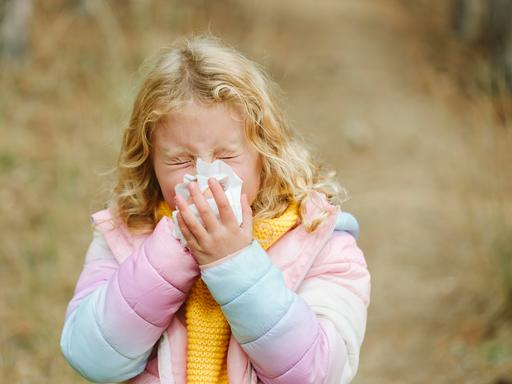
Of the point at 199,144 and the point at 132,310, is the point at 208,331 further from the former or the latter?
the point at 199,144

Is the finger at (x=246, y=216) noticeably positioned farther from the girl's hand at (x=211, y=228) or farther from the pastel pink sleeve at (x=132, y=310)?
the pastel pink sleeve at (x=132, y=310)

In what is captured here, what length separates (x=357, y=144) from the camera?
826 centimetres

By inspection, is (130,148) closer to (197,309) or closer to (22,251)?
(197,309)

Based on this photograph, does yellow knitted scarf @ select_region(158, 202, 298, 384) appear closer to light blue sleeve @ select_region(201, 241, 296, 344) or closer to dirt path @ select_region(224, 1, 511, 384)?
light blue sleeve @ select_region(201, 241, 296, 344)


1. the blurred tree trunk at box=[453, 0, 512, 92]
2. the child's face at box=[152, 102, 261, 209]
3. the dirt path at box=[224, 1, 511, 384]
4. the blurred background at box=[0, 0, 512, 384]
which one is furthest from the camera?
the blurred tree trunk at box=[453, 0, 512, 92]

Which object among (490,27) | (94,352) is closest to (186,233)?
(94,352)

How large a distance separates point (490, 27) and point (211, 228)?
32.3 ft

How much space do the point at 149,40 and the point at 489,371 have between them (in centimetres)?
369

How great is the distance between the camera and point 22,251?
5.20 meters

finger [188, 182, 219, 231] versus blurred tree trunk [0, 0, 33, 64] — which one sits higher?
finger [188, 182, 219, 231]

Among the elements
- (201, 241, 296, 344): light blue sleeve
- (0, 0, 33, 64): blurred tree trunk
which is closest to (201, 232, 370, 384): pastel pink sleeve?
(201, 241, 296, 344): light blue sleeve

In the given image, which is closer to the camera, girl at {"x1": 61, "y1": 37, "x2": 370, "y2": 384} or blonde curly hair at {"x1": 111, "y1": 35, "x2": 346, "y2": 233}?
girl at {"x1": 61, "y1": 37, "x2": 370, "y2": 384}

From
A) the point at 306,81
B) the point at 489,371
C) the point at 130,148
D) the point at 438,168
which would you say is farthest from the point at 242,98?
the point at 306,81

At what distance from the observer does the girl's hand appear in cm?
178
